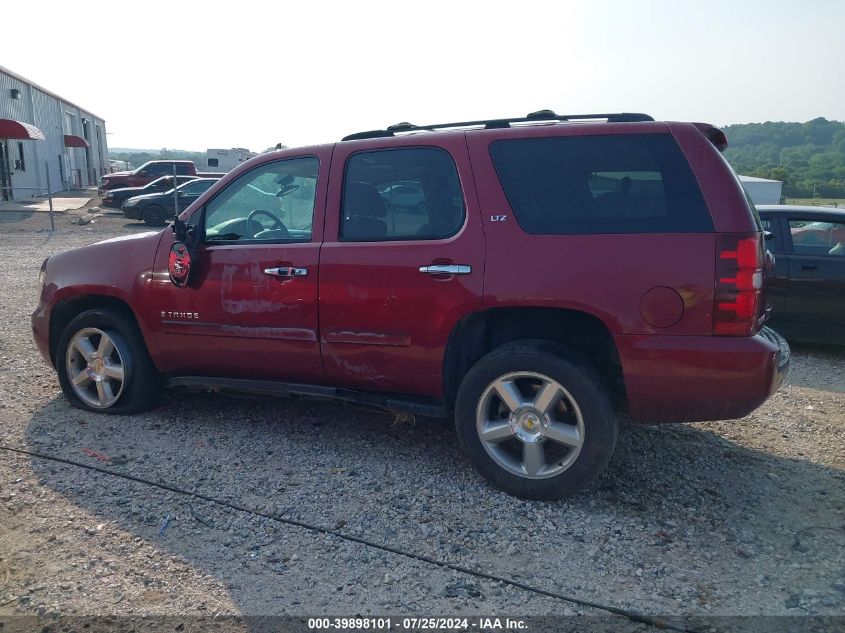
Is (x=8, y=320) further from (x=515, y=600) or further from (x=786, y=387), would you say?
(x=786, y=387)

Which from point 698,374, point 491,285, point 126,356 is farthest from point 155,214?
point 698,374

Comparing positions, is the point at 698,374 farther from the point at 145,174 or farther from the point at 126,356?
the point at 145,174

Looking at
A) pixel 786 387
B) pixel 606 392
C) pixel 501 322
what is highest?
pixel 501 322

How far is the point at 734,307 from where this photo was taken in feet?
11.1

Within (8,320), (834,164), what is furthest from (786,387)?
(834,164)

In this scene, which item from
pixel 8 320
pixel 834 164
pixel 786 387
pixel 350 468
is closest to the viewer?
pixel 350 468

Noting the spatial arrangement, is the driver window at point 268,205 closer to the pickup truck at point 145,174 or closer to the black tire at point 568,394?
the black tire at point 568,394

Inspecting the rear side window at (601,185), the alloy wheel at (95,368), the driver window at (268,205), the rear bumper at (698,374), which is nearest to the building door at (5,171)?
the alloy wheel at (95,368)

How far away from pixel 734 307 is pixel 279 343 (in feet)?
8.36

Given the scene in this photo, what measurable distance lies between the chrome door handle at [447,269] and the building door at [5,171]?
29.7 meters

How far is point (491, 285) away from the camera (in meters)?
3.75

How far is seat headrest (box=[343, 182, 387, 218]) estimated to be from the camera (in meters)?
4.19

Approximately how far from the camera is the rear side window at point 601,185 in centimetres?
351

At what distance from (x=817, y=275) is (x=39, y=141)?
116 feet
